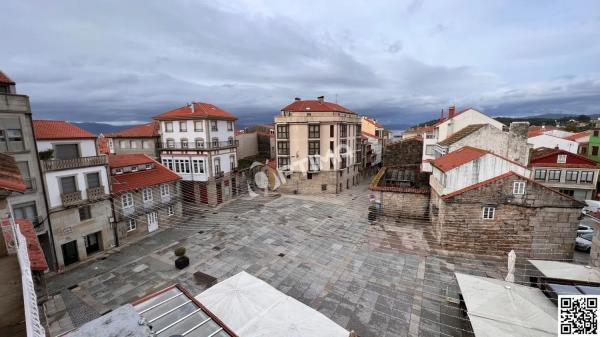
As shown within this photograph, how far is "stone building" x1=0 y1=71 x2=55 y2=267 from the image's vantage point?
15.7 meters

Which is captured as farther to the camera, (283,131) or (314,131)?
(283,131)

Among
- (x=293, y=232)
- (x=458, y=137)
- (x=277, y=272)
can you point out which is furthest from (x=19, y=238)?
(x=458, y=137)

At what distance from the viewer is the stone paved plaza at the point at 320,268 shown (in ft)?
43.5

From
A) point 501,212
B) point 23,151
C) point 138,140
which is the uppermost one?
point 138,140

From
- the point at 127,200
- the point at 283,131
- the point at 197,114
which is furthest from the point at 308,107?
the point at 127,200

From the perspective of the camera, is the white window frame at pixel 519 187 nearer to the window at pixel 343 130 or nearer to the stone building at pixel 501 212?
the stone building at pixel 501 212

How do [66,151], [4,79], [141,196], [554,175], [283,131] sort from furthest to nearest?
1. [283,131]
2. [554,175]
3. [141,196]
4. [66,151]
5. [4,79]

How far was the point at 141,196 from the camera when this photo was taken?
23.9 meters

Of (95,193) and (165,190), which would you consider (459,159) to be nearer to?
(165,190)

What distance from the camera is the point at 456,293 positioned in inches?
575

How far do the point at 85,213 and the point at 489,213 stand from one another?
104ft

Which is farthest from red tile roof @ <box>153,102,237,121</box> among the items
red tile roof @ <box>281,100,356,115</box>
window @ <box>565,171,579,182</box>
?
window @ <box>565,171,579,182</box>

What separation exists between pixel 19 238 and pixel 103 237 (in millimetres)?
18341

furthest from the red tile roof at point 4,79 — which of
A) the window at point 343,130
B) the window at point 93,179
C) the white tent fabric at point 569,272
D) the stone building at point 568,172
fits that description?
the stone building at point 568,172
